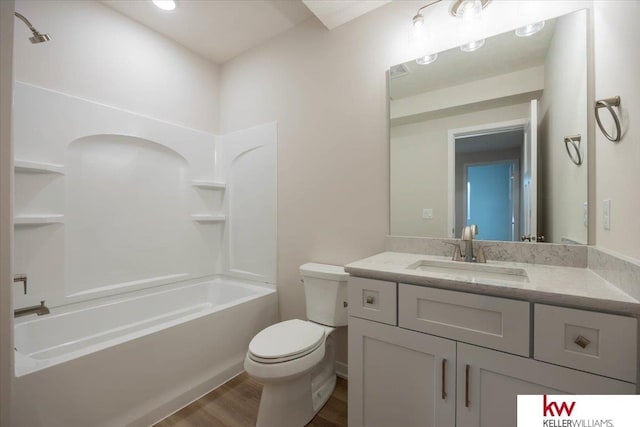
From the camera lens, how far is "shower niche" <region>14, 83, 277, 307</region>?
5.41 ft

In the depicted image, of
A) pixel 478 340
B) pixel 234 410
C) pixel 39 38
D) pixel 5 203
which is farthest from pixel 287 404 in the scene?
pixel 39 38

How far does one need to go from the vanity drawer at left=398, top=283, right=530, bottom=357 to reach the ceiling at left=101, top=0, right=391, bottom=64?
1.85 m

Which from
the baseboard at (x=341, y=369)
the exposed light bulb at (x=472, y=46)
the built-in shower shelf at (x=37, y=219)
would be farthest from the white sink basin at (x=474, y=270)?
the built-in shower shelf at (x=37, y=219)

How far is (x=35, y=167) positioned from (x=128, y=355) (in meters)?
1.29

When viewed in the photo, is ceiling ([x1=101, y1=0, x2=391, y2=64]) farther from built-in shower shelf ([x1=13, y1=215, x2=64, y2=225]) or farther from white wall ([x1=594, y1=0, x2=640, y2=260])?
built-in shower shelf ([x1=13, y1=215, x2=64, y2=225])

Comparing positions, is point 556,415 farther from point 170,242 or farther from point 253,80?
point 253,80

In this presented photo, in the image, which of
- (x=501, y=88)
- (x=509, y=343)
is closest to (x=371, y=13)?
(x=501, y=88)

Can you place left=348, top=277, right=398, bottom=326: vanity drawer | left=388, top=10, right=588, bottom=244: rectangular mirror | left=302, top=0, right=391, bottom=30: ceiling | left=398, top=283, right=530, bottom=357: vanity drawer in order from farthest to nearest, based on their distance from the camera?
left=302, top=0, right=391, bottom=30: ceiling < left=388, top=10, right=588, bottom=244: rectangular mirror < left=348, top=277, right=398, bottom=326: vanity drawer < left=398, top=283, right=530, bottom=357: vanity drawer

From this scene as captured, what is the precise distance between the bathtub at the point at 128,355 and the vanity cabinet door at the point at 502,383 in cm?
153

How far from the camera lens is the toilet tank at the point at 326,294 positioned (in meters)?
1.72

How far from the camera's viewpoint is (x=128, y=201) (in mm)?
2115

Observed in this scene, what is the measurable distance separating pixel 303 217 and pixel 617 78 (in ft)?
5.86

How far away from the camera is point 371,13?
5.84 feet

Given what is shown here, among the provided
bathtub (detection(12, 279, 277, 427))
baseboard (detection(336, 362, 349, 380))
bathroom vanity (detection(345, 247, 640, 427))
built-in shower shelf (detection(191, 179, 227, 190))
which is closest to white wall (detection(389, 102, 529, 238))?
bathroom vanity (detection(345, 247, 640, 427))
